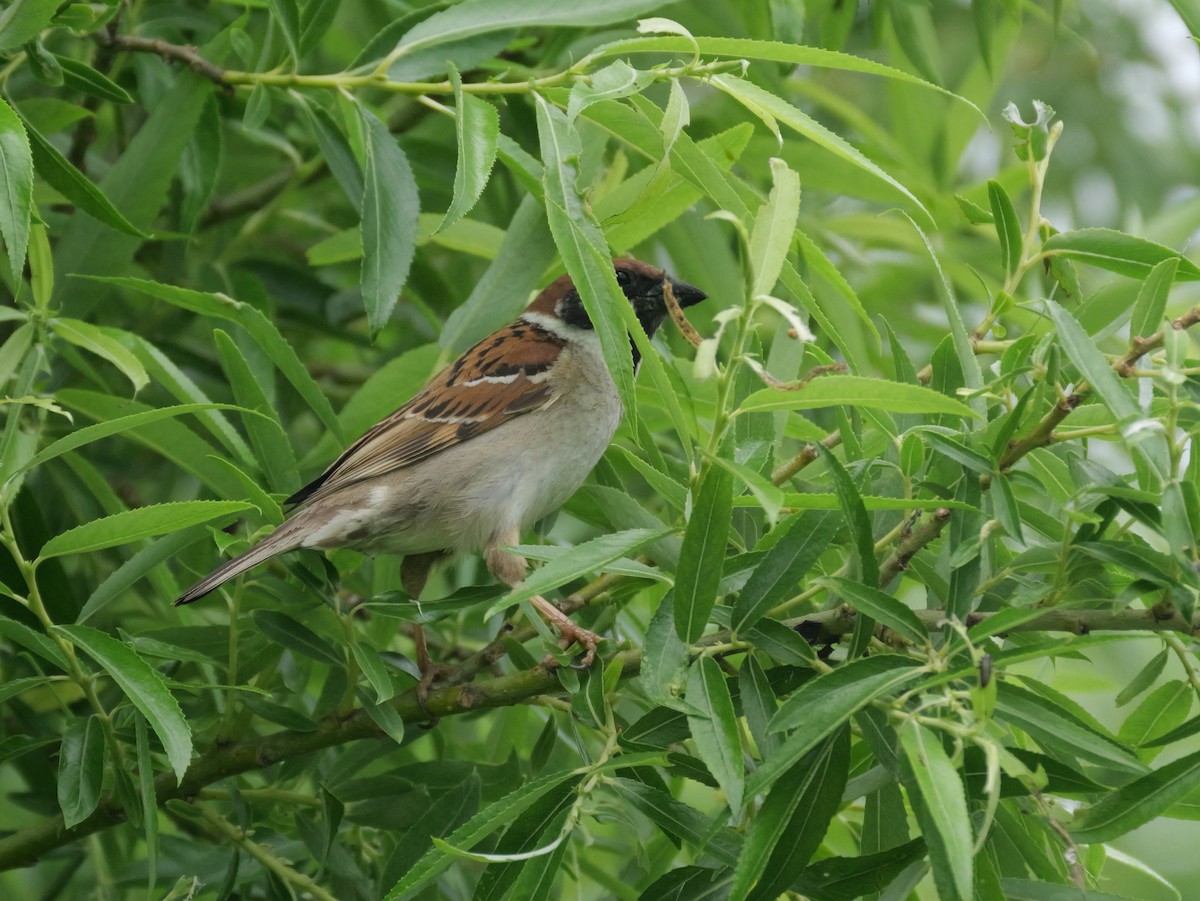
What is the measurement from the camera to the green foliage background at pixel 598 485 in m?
1.61

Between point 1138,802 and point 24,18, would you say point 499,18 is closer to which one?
point 24,18

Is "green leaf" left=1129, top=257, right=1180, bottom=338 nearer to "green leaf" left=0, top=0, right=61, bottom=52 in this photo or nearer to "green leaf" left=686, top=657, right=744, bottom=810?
"green leaf" left=686, top=657, right=744, bottom=810

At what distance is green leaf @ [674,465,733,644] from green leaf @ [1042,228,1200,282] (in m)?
A: 0.61

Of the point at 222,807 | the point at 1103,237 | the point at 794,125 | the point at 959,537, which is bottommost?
the point at 222,807

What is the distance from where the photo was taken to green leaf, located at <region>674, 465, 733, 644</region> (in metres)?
1.62

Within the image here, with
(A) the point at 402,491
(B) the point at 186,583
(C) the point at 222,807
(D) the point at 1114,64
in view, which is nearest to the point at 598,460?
(A) the point at 402,491

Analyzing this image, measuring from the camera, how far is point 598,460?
2822 mm

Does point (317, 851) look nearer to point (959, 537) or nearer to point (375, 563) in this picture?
point (375, 563)

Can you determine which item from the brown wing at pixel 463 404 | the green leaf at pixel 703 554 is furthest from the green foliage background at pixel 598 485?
the brown wing at pixel 463 404

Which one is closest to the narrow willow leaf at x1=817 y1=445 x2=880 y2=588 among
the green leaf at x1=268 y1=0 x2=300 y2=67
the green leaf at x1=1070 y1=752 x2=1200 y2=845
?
the green leaf at x1=1070 y1=752 x2=1200 y2=845

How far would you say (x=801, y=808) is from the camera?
5.56 feet

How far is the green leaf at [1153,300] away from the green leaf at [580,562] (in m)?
0.62

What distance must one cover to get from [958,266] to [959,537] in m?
1.92

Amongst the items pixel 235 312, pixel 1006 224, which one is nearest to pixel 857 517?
pixel 1006 224
